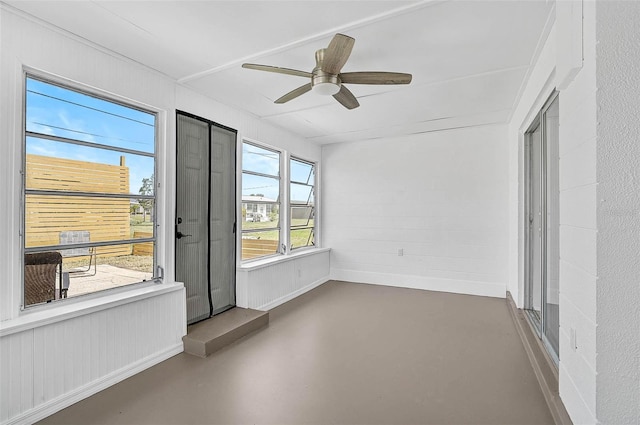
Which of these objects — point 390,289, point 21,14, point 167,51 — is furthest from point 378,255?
point 21,14

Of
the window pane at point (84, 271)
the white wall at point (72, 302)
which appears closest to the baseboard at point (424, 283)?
the white wall at point (72, 302)

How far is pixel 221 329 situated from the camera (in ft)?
10.5

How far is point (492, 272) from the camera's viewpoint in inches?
193

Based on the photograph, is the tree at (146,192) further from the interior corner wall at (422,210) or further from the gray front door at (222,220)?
the interior corner wall at (422,210)

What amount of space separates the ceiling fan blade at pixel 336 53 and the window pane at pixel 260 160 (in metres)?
2.23

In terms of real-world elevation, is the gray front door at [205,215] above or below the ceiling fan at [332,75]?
below

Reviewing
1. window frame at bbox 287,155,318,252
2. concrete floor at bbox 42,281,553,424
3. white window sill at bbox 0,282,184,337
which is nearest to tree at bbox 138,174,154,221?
white window sill at bbox 0,282,184,337

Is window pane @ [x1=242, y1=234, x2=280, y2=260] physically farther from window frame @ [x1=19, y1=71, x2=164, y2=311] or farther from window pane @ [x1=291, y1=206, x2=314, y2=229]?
window frame @ [x1=19, y1=71, x2=164, y2=311]

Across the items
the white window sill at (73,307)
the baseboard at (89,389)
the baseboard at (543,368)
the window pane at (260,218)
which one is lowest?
the baseboard at (89,389)

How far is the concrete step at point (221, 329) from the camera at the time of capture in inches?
115

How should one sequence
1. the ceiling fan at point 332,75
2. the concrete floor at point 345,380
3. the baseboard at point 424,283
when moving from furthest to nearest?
the baseboard at point 424,283
the ceiling fan at point 332,75
the concrete floor at point 345,380

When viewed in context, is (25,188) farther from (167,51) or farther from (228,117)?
(228,117)

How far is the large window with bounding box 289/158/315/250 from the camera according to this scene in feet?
17.7

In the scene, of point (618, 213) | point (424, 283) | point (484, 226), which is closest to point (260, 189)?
point (424, 283)
